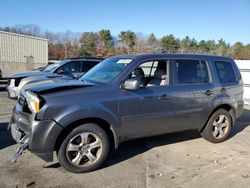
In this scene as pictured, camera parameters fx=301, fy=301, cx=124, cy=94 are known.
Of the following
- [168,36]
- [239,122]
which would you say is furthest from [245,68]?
[168,36]

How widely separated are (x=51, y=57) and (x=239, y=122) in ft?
170

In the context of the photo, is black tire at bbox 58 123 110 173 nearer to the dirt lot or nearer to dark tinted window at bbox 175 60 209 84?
the dirt lot

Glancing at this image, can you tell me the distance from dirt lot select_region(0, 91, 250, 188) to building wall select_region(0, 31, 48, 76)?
29.7 metres

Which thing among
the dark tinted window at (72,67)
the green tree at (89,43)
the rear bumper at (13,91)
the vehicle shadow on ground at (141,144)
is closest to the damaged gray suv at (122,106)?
the vehicle shadow on ground at (141,144)

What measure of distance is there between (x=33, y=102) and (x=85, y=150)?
1.08 metres

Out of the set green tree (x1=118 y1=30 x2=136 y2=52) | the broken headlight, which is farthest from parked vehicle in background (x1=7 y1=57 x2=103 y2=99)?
green tree (x1=118 y1=30 x2=136 y2=52)

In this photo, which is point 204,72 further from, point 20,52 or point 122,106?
point 20,52

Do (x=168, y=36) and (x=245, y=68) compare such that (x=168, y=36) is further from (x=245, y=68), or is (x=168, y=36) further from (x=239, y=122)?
(x=239, y=122)

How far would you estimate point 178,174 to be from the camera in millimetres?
4715

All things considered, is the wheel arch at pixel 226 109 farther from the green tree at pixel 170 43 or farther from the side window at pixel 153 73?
the green tree at pixel 170 43

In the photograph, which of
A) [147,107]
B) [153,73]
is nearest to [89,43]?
[153,73]

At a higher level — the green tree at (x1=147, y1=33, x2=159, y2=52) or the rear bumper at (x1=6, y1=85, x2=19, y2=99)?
the green tree at (x1=147, y1=33, x2=159, y2=52)

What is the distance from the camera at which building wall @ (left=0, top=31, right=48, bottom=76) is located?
111ft

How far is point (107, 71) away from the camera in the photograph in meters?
5.51
